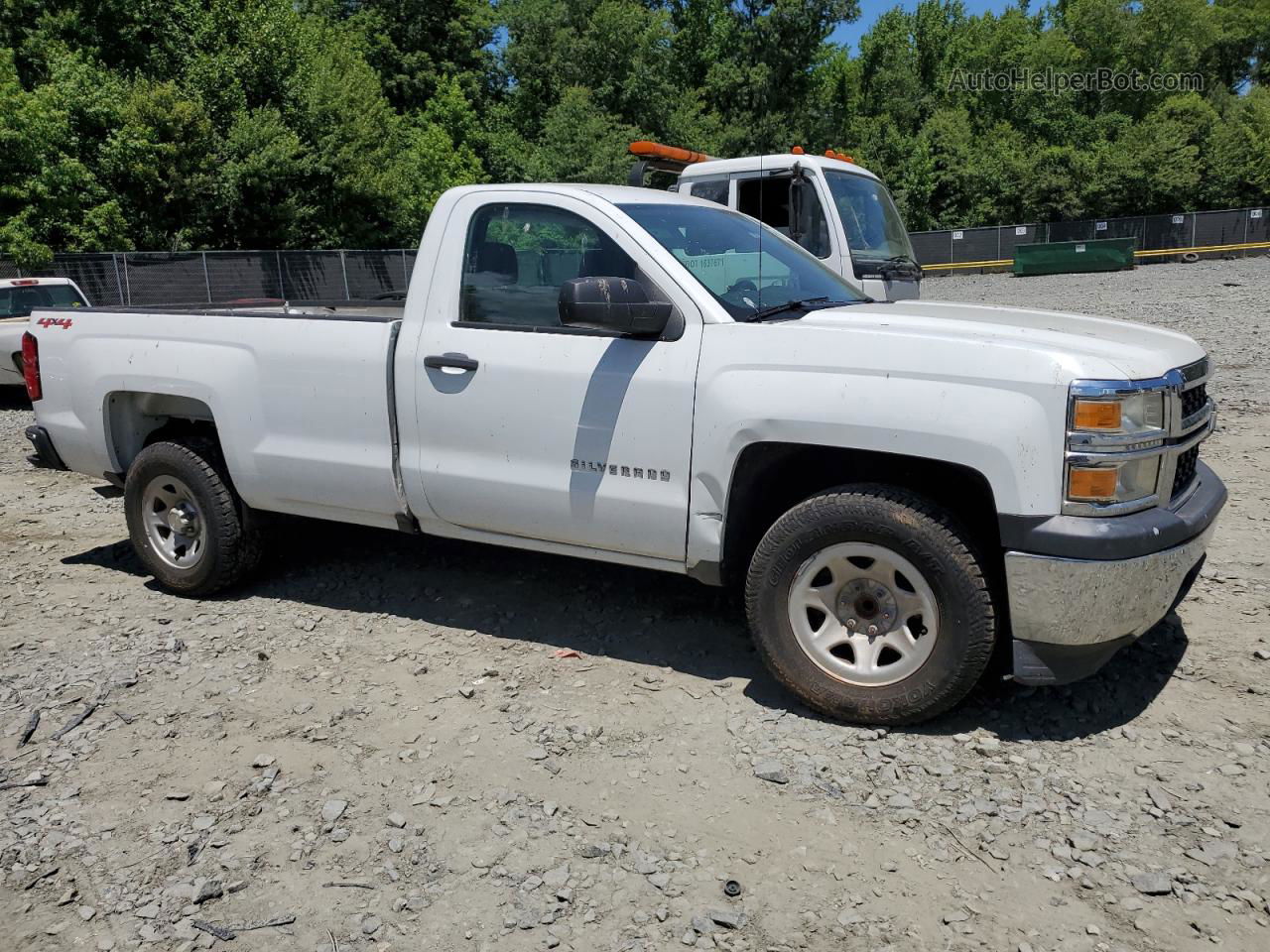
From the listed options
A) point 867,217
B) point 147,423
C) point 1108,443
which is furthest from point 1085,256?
point 1108,443

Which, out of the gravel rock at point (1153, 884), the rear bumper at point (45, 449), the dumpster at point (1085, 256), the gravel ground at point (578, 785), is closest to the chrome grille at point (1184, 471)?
the gravel ground at point (578, 785)

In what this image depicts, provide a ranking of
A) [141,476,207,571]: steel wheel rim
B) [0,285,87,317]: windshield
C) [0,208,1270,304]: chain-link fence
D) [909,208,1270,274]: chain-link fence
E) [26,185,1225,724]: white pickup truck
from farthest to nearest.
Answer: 1. [909,208,1270,274]: chain-link fence
2. [0,208,1270,304]: chain-link fence
3. [0,285,87,317]: windshield
4. [141,476,207,571]: steel wheel rim
5. [26,185,1225,724]: white pickup truck

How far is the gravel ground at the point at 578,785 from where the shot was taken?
9.68ft

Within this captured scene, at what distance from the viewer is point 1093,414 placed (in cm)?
337

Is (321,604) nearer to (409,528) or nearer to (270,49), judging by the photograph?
(409,528)

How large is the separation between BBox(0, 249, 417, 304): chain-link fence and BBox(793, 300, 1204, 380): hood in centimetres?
1526

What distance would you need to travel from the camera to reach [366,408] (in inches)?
187

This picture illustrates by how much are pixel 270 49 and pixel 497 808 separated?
31552mm

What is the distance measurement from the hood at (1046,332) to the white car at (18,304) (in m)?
10.3

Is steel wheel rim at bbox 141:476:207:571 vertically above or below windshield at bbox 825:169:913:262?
below

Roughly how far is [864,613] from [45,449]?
14.9 feet

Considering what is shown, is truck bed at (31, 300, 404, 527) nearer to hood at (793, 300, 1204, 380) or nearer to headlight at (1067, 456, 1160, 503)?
hood at (793, 300, 1204, 380)

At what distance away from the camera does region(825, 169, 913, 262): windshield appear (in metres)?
9.46

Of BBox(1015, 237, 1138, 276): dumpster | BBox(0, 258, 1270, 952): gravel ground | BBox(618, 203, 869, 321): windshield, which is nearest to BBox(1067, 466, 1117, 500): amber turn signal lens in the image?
BBox(0, 258, 1270, 952): gravel ground
